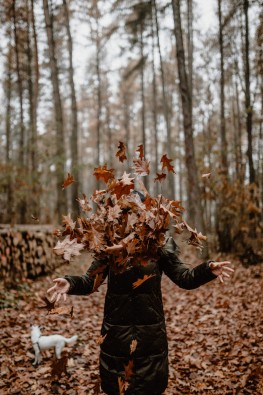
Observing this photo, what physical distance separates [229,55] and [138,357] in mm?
15238

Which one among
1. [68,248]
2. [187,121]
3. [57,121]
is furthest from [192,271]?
[57,121]

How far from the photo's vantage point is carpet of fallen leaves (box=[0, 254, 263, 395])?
3.79m

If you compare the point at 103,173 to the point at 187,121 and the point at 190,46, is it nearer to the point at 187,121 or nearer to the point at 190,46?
the point at 187,121

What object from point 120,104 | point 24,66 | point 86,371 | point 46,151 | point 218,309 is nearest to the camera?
point 86,371

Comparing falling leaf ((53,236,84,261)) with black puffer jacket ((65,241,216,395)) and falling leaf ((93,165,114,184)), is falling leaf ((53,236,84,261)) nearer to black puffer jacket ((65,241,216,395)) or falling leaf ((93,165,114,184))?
black puffer jacket ((65,241,216,395))

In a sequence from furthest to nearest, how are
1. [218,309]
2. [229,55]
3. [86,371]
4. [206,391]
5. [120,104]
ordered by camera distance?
1. [120,104]
2. [229,55]
3. [218,309]
4. [86,371]
5. [206,391]

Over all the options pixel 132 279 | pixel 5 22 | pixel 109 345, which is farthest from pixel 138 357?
pixel 5 22

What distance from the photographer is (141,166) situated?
2.50 meters

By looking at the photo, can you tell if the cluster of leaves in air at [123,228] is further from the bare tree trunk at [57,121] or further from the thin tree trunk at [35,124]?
the thin tree trunk at [35,124]

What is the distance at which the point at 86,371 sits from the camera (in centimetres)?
415

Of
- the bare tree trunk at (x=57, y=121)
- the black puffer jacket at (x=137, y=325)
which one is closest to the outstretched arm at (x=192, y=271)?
the black puffer jacket at (x=137, y=325)

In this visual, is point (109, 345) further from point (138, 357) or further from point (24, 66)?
point (24, 66)

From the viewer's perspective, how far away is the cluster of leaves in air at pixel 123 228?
229cm

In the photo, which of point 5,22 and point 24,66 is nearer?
point 5,22
